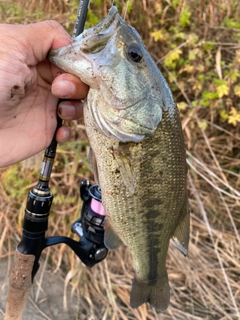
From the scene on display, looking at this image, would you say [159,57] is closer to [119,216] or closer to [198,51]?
[198,51]

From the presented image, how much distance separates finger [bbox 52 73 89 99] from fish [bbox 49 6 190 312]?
0.15 feet

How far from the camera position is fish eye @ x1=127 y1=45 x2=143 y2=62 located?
1.19 meters

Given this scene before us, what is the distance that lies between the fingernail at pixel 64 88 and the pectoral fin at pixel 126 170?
10.9 inches

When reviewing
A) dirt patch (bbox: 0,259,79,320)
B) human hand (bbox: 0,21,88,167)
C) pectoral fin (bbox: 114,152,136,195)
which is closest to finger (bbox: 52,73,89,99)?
human hand (bbox: 0,21,88,167)

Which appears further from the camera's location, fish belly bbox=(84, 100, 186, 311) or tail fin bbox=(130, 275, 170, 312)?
tail fin bbox=(130, 275, 170, 312)

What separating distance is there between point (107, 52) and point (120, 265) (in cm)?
188

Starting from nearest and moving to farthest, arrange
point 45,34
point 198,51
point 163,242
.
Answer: point 45,34
point 163,242
point 198,51

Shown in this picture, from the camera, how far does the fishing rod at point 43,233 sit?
1.44 m

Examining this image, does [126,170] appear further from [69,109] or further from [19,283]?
[19,283]

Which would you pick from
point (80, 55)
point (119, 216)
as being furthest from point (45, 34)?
point (119, 216)

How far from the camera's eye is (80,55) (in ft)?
3.75

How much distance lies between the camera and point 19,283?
1.53 meters

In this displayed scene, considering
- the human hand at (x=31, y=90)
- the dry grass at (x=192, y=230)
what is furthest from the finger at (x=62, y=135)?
the dry grass at (x=192, y=230)

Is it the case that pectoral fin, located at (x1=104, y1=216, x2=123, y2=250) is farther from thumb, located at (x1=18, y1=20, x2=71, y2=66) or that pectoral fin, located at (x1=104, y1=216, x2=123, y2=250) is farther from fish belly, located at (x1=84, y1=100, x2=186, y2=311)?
thumb, located at (x1=18, y1=20, x2=71, y2=66)
